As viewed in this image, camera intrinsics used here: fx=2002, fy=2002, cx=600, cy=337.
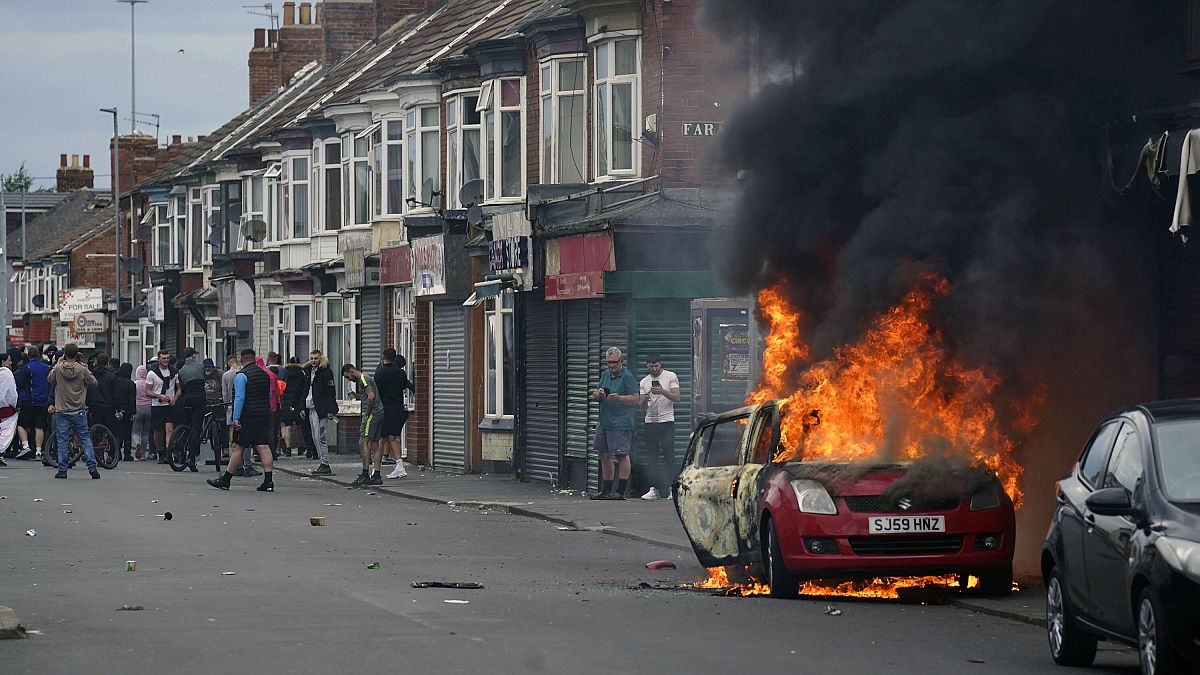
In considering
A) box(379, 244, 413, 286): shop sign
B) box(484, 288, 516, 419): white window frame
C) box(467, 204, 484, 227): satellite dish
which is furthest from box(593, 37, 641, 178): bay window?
box(379, 244, 413, 286): shop sign

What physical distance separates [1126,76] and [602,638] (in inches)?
291

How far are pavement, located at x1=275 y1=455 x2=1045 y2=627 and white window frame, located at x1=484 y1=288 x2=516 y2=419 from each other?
3.55 feet

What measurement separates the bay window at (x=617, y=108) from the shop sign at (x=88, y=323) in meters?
49.4

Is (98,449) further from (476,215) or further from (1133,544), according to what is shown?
(1133,544)

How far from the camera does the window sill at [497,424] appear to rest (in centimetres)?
2998

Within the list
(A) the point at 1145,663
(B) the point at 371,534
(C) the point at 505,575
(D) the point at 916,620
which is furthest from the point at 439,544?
(A) the point at 1145,663

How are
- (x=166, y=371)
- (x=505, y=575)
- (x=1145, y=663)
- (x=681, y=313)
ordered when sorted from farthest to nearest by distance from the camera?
(x=166, y=371)
(x=681, y=313)
(x=505, y=575)
(x=1145, y=663)

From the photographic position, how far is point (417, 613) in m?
11.7

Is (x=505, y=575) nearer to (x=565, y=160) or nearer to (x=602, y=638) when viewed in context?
(x=602, y=638)

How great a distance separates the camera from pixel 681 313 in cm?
2470

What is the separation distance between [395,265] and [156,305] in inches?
1030

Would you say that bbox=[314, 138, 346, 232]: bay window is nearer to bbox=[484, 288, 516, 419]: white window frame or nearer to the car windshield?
bbox=[484, 288, 516, 419]: white window frame

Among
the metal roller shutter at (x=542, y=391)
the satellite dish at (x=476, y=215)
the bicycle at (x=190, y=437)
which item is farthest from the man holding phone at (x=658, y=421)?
the bicycle at (x=190, y=437)

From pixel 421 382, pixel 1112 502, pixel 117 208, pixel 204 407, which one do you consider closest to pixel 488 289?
pixel 204 407
